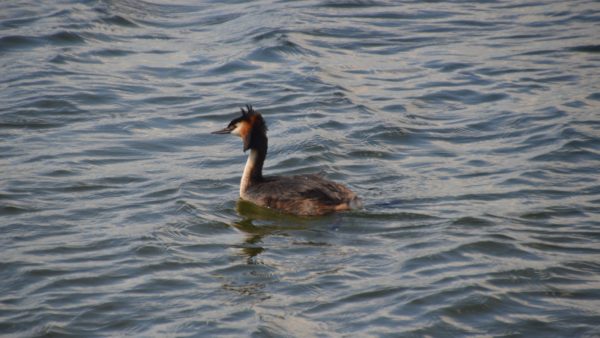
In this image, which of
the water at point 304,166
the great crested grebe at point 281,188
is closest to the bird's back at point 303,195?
the great crested grebe at point 281,188

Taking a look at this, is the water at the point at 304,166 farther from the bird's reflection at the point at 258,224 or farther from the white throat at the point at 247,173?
the white throat at the point at 247,173

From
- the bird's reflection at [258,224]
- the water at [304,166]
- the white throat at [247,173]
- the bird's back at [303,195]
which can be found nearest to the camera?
the water at [304,166]

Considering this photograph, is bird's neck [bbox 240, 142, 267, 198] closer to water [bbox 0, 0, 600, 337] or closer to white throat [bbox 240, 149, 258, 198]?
white throat [bbox 240, 149, 258, 198]

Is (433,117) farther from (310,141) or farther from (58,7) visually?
(58,7)

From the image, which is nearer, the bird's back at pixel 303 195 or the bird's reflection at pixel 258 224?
the bird's reflection at pixel 258 224

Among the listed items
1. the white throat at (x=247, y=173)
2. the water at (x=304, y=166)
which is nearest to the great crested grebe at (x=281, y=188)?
the white throat at (x=247, y=173)

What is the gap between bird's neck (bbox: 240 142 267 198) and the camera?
1035 cm

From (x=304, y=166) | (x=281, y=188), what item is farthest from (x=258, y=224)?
(x=304, y=166)

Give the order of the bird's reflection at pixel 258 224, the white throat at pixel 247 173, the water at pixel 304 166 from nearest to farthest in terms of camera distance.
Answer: the water at pixel 304 166
the bird's reflection at pixel 258 224
the white throat at pixel 247 173

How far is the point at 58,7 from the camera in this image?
17.5m

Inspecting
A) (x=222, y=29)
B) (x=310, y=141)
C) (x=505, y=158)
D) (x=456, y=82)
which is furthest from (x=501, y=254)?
(x=222, y=29)

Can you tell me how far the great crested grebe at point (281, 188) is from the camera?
9.68m

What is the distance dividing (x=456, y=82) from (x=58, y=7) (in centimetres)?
751

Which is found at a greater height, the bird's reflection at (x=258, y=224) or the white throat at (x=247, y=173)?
the white throat at (x=247, y=173)
